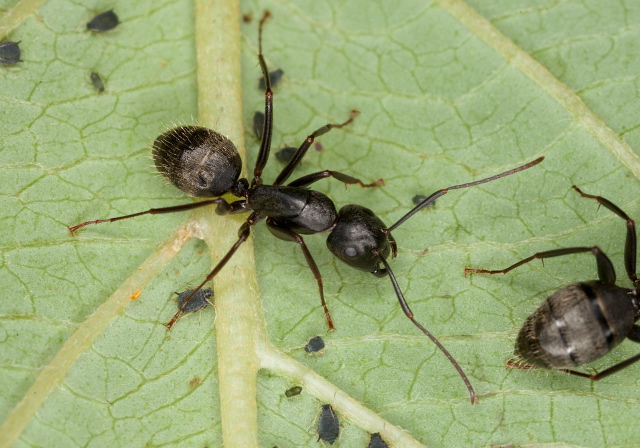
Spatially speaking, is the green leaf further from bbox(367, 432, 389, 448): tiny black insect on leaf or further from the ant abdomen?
the ant abdomen

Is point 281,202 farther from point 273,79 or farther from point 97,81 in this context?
point 97,81

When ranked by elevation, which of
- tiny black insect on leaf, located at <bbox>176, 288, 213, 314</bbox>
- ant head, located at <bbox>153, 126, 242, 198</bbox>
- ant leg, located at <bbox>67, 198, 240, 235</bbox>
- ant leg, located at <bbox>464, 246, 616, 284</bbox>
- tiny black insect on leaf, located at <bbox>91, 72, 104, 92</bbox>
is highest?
tiny black insect on leaf, located at <bbox>91, 72, 104, 92</bbox>

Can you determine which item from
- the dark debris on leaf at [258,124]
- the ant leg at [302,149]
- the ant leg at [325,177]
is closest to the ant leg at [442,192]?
the ant leg at [325,177]

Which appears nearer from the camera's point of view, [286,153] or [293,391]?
[293,391]

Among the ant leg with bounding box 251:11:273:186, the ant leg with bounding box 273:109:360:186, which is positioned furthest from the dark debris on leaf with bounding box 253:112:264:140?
the ant leg with bounding box 273:109:360:186

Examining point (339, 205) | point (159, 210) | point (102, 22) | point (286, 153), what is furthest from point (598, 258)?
point (102, 22)

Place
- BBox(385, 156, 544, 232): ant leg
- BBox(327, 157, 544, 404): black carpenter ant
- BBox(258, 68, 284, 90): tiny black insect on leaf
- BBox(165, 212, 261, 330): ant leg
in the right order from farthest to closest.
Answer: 1. BBox(258, 68, 284, 90): tiny black insect on leaf
2. BBox(385, 156, 544, 232): ant leg
3. BBox(327, 157, 544, 404): black carpenter ant
4. BBox(165, 212, 261, 330): ant leg
